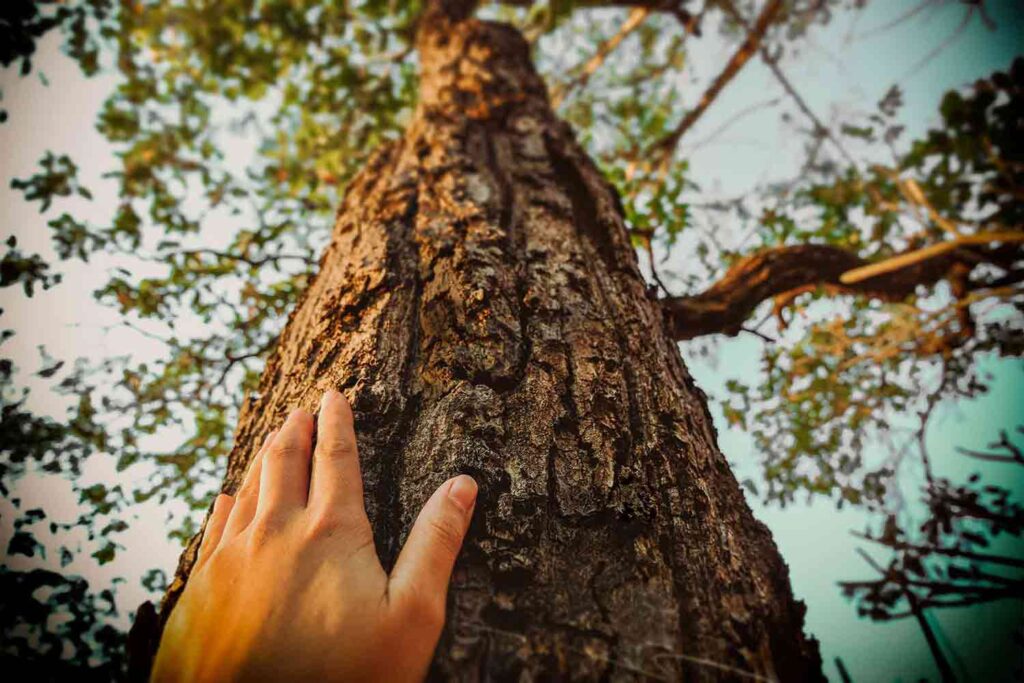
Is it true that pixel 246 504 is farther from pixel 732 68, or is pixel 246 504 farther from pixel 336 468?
pixel 732 68

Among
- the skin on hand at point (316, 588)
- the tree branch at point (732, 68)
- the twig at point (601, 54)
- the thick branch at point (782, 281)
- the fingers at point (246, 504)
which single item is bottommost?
the skin on hand at point (316, 588)

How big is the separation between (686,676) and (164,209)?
5.14 m

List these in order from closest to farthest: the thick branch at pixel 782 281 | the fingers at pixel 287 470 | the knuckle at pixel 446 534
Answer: the knuckle at pixel 446 534, the fingers at pixel 287 470, the thick branch at pixel 782 281

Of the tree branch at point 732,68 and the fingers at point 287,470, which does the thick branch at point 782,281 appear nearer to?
the fingers at point 287,470

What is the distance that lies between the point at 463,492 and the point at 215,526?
671 millimetres

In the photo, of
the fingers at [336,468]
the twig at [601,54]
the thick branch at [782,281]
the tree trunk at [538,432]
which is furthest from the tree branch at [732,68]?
the fingers at [336,468]

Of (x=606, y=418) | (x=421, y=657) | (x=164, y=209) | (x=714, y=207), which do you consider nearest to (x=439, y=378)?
(x=606, y=418)

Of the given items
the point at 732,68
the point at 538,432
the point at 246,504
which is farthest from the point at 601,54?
the point at 246,504

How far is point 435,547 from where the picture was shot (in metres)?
0.85

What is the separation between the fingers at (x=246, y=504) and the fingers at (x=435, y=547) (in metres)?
0.44

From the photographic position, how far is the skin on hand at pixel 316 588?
0.73m

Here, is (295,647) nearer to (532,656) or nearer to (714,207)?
(532,656)

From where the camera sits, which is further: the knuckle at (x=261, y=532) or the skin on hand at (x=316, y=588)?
the knuckle at (x=261, y=532)

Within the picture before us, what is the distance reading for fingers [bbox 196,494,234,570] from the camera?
102 cm
